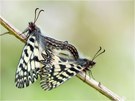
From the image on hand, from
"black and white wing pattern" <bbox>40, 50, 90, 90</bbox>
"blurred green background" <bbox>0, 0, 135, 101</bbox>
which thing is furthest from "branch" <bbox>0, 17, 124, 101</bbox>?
"blurred green background" <bbox>0, 0, 135, 101</bbox>

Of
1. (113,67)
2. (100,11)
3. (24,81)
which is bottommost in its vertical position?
(24,81)

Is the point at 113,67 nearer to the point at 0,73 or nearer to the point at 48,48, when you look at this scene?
the point at 0,73

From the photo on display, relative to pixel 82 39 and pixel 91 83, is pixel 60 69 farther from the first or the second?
pixel 82 39

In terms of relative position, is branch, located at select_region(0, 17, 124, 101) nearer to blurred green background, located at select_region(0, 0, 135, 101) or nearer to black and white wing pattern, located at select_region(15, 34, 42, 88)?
black and white wing pattern, located at select_region(15, 34, 42, 88)

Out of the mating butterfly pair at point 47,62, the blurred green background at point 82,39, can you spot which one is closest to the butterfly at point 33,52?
the mating butterfly pair at point 47,62

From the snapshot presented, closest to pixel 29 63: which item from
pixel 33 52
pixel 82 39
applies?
pixel 33 52

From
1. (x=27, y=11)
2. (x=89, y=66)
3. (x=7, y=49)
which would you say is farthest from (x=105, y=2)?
(x=89, y=66)
